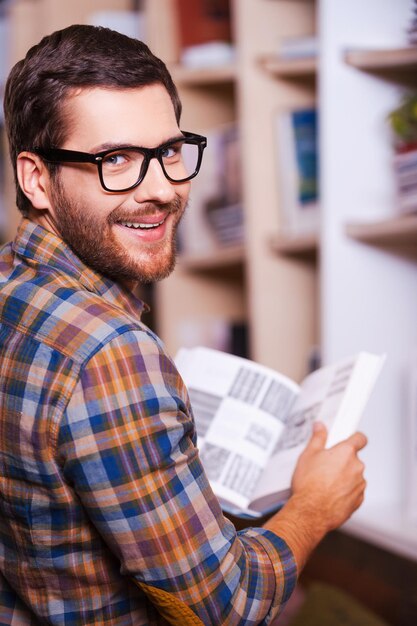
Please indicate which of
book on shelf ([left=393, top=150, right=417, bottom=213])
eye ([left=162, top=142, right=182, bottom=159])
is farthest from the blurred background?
eye ([left=162, top=142, right=182, bottom=159])

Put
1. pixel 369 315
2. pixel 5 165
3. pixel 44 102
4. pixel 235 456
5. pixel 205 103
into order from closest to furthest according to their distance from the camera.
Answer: pixel 44 102 < pixel 235 456 < pixel 369 315 < pixel 205 103 < pixel 5 165

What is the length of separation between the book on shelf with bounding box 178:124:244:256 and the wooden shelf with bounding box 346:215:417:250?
60 cm

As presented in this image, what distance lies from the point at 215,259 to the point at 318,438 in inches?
48.7

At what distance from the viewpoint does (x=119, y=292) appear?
1.00m

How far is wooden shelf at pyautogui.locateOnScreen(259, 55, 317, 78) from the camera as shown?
196cm

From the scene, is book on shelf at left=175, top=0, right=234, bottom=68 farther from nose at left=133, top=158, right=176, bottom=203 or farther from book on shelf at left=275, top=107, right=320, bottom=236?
nose at left=133, top=158, right=176, bottom=203

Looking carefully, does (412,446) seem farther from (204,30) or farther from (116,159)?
(204,30)

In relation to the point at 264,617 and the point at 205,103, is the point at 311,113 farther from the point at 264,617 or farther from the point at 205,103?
the point at 264,617

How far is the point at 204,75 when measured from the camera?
2227 mm

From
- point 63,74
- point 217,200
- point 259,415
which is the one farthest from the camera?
point 217,200

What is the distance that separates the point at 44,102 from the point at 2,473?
0.42 metres

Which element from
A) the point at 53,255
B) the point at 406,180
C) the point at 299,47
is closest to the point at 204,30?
the point at 299,47

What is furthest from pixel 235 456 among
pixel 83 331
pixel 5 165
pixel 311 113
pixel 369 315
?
pixel 5 165

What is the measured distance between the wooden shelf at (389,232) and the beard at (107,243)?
2.40 ft
